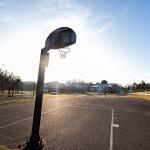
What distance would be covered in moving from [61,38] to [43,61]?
0.98 meters

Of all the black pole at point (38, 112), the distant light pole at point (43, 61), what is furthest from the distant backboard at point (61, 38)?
the black pole at point (38, 112)

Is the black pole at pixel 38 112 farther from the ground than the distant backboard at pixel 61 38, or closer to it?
closer to it

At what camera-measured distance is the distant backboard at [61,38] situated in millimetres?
7703

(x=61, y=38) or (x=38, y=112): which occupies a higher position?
(x=61, y=38)

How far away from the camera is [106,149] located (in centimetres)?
902

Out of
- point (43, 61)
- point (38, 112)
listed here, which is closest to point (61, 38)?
point (43, 61)

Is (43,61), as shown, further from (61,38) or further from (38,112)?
(38,112)

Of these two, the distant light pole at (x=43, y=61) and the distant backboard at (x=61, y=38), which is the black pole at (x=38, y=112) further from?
the distant backboard at (x=61, y=38)

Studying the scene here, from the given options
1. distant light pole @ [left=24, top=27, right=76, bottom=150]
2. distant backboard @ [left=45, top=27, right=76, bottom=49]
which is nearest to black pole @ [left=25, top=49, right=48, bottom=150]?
distant light pole @ [left=24, top=27, right=76, bottom=150]

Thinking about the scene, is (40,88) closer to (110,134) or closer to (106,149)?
(106,149)

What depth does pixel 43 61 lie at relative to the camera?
7871 millimetres

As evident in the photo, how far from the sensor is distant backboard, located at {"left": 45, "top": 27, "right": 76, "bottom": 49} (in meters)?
7.70

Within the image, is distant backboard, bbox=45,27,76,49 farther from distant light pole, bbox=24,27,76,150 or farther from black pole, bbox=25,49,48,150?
black pole, bbox=25,49,48,150

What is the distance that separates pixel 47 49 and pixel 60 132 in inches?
210
